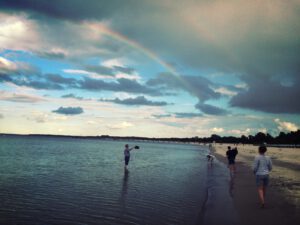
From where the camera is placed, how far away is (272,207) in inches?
483

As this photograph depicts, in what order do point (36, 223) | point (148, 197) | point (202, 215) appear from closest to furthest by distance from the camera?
1. point (36, 223)
2. point (202, 215)
3. point (148, 197)

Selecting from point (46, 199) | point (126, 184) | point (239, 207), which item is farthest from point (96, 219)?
point (126, 184)

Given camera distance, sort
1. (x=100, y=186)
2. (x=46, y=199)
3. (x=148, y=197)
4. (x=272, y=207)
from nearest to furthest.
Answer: (x=272, y=207), (x=46, y=199), (x=148, y=197), (x=100, y=186)

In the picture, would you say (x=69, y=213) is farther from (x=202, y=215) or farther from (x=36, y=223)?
(x=202, y=215)

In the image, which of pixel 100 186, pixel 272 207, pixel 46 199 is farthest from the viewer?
pixel 100 186

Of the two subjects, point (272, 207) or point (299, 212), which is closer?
point (299, 212)

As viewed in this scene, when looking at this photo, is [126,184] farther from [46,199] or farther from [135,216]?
[135,216]

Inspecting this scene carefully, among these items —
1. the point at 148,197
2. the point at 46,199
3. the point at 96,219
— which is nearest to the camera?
the point at 96,219

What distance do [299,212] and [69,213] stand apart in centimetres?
831

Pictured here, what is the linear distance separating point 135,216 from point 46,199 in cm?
495

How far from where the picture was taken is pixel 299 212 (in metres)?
11.3

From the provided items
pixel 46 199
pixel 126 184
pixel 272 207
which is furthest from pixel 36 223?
pixel 126 184

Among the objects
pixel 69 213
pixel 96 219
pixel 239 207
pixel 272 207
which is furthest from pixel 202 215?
pixel 69 213

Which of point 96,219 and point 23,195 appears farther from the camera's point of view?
point 23,195
